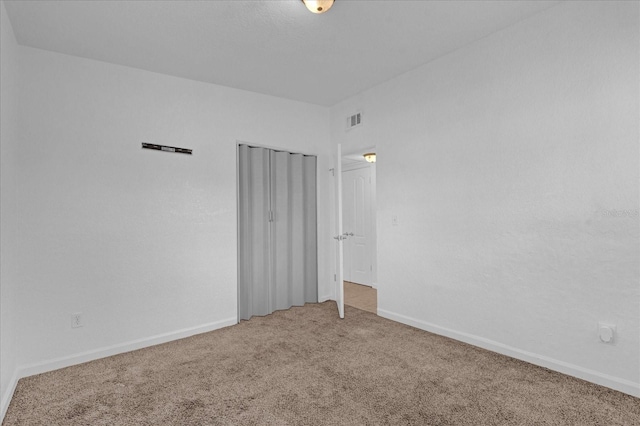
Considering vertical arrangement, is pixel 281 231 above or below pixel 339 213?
below

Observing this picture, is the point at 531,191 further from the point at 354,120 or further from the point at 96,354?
the point at 96,354

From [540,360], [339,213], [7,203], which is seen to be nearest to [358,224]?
[339,213]

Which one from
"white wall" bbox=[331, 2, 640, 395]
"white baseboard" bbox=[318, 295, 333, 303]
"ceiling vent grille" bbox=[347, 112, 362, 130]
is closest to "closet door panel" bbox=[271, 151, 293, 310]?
"white baseboard" bbox=[318, 295, 333, 303]

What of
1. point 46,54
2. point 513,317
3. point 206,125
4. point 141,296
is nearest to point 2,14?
point 46,54

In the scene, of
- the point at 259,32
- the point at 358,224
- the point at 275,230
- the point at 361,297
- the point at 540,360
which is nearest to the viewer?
the point at 540,360

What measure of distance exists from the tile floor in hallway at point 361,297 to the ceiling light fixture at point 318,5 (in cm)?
337

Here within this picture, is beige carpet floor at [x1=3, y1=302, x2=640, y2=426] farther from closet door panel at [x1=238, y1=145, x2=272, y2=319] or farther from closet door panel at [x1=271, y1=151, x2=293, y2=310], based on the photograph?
closet door panel at [x1=271, y1=151, x2=293, y2=310]

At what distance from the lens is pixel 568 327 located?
243 cm

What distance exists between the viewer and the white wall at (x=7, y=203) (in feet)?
7.19

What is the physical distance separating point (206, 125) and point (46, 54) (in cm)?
145

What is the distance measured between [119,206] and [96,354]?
4.52 ft

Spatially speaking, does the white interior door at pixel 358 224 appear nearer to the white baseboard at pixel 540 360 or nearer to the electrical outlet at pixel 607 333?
the white baseboard at pixel 540 360

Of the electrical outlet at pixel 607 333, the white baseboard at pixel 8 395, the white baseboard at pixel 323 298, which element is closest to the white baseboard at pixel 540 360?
the electrical outlet at pixel 607 333

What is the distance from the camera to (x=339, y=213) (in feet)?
13.3
